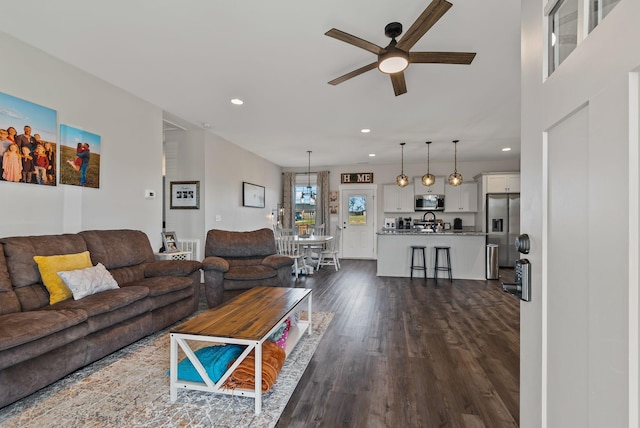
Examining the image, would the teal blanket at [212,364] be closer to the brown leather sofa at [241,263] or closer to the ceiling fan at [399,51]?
the brown leather sofa at [241,263]

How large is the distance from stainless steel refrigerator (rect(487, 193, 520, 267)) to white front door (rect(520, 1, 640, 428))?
22.8 feet

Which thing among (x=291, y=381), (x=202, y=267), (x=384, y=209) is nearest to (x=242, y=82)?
(x=202, y=267)

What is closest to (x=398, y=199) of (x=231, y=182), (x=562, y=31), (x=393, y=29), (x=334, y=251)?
(x=334, y=251)

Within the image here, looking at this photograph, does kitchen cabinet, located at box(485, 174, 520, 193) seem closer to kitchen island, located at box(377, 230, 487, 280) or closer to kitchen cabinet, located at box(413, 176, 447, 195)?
kitchen cabinet, located at box(413, 176, 447, 195)

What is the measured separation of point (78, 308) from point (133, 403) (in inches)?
33.2

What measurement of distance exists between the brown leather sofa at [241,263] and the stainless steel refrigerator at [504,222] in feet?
17.3

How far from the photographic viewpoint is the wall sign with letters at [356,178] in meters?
8.62

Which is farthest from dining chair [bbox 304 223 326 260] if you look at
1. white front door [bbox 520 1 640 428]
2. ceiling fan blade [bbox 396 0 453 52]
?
white front door [bbox 520 1 640 428]

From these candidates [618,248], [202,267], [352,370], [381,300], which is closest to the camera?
[618,248]

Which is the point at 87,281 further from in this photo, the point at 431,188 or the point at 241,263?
the point at 431,188

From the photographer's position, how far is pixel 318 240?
6148 millimetres

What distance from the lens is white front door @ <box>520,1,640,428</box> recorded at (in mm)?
497

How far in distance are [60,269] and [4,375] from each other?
956mm

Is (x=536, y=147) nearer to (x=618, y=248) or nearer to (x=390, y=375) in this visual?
(x=618, y=248)
